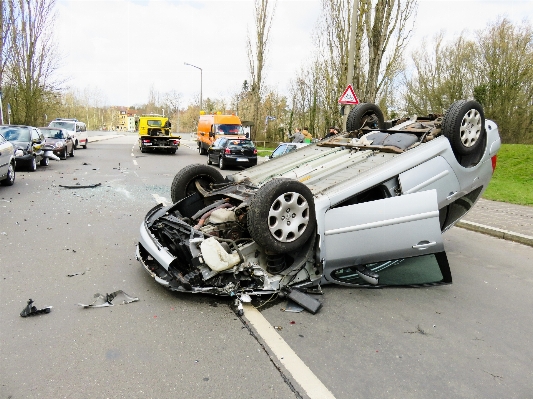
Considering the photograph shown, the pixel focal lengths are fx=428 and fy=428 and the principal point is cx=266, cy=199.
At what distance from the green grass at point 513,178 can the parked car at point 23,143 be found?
13886 millimetres

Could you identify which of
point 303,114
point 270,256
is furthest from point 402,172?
point 303,114

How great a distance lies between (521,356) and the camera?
131 inches

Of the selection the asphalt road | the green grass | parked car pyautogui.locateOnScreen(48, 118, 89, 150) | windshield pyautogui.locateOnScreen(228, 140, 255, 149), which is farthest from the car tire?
parked car pyautogui.locateOnScreen(48, 118, 89, 150)

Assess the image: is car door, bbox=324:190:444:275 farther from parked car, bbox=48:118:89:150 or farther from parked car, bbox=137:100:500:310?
parked car, bbox=48:118:89:150

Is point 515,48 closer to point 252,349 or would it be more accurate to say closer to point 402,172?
point 402,172

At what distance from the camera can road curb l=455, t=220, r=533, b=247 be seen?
694 centimetres

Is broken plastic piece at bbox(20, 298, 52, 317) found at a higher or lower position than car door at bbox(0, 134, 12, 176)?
lower

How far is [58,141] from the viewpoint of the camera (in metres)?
19.8

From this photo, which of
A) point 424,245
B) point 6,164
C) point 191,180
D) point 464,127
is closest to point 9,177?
point 6,164

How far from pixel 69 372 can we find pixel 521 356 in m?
3.31

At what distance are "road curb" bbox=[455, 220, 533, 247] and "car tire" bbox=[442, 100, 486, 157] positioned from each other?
2378 mm

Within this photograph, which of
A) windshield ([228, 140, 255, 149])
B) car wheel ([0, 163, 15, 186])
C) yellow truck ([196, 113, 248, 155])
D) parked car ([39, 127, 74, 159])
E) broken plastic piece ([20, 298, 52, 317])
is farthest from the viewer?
yellow truck ([196, 113, 248, 155])

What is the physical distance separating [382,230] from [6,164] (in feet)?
32.8

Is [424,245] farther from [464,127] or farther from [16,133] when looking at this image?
[16,133]
